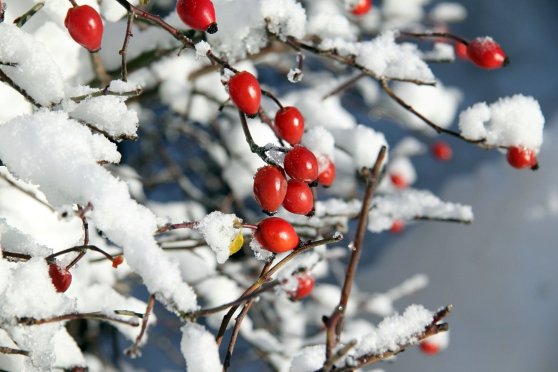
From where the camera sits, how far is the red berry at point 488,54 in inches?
52.1

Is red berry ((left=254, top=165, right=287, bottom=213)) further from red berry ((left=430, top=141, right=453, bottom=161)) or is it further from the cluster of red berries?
red berry ((left=430, top=141, right=453, bottom=161))

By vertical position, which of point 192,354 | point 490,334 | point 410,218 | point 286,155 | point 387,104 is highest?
point 387,104

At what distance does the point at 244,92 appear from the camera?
40.5 inches

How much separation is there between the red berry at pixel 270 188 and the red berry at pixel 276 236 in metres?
0.04

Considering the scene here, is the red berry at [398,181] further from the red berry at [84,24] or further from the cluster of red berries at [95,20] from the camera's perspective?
the red berry at [84,24]

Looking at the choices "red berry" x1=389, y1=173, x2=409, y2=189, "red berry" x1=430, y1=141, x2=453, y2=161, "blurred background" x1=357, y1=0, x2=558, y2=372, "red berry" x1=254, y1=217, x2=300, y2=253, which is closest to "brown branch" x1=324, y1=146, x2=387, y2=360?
"red berry" x1=254, y1=217, x2=300, y2=253

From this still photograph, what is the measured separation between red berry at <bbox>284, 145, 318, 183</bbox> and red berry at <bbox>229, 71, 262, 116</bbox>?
0.41 ft

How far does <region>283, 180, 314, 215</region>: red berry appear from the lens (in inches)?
40.3

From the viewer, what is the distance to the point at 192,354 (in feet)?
2.58

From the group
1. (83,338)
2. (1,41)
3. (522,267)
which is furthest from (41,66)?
(522,267)

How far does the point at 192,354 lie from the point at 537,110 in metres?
1.01

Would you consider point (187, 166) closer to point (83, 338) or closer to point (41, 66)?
point (83, 338)

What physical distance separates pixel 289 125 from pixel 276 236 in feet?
0.98

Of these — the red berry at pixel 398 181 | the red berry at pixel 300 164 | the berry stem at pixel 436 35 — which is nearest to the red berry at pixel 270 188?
the red berry at pixel 300 164
